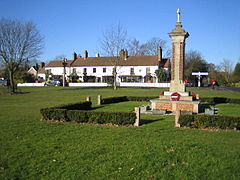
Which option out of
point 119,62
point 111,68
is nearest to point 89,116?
point 119,62

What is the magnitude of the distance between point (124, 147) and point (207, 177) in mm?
2777

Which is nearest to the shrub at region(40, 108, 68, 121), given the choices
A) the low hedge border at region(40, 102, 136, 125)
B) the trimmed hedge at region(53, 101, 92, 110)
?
the low hedge border at region(40, 102, 136, 125)

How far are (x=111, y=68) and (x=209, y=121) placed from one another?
178ft

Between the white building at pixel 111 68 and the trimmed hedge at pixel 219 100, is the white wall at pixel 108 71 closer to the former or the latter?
the white building at pixel 111 68

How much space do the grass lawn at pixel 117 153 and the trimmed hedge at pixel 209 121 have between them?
454 millimetres

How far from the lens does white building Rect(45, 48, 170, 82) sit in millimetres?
59844

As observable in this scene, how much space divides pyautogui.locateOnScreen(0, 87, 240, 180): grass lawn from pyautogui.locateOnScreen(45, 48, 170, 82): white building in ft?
154

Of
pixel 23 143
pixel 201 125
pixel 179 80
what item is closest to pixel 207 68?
pixel 179 80

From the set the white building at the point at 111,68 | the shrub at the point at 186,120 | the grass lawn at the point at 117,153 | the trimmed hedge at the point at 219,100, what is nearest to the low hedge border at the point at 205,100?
the trimmed hedge at the point at 219,100

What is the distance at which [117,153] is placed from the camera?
22.2 feet

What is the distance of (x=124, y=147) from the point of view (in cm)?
737

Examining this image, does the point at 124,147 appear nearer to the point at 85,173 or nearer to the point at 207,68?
the point at 85,173

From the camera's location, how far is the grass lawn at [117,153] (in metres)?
5.42

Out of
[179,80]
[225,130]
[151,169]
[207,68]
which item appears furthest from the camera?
[207,68]
